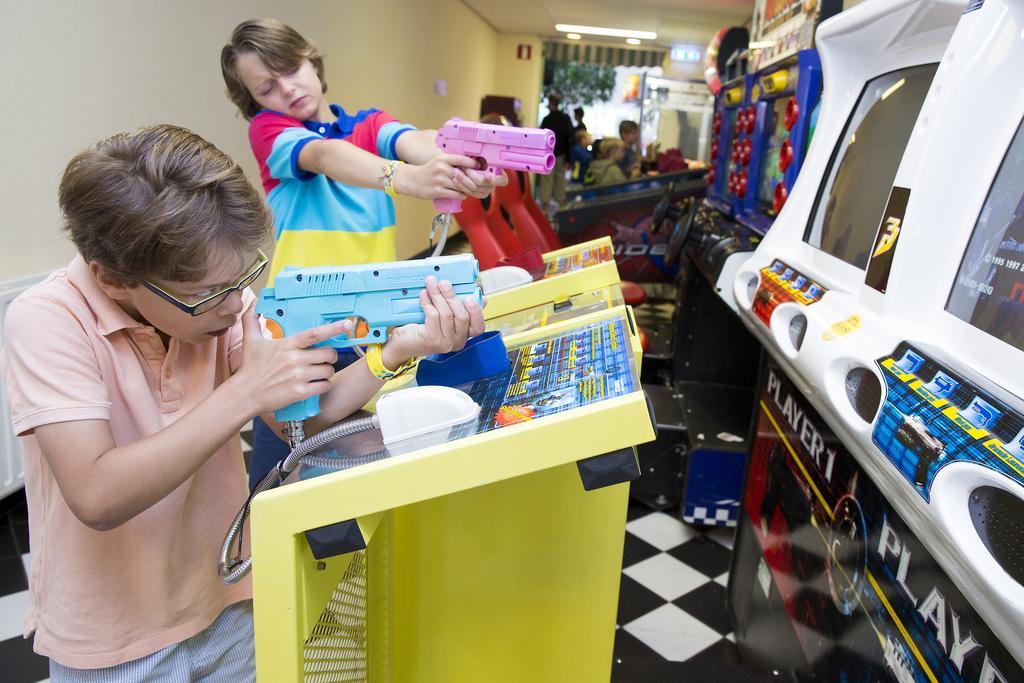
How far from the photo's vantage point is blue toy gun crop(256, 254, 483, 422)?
0.91 metres

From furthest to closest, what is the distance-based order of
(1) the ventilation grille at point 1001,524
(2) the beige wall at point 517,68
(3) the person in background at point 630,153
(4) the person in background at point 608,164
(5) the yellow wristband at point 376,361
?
(2) the beige wall at point 517,68, (3) the person in background at point 630,153, (4) the person in background at point 608,164, (5) the yellow wristband at point 376,361, (1) the ventilation grille at point 1001,524

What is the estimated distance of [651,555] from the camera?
248cm

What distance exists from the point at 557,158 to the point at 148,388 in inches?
292

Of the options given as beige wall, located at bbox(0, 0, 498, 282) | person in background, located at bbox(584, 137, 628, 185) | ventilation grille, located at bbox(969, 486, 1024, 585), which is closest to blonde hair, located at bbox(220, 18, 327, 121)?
beige wall, located at bbox(0, 0, 498, 282)

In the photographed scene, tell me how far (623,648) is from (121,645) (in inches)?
55.6

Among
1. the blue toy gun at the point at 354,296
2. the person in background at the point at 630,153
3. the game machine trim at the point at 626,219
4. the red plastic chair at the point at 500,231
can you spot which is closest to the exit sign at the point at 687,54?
the person in background at the point at 630,153

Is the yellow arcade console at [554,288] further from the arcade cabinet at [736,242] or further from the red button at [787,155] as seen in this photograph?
the red button at [787,155]

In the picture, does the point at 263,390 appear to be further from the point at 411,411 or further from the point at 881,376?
the point at 881,376

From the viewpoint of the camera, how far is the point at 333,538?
0.73 meters

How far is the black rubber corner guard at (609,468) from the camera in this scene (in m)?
0.75

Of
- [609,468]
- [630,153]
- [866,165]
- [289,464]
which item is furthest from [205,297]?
[630,153]

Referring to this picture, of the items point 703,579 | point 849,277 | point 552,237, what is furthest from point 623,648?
point 552,237

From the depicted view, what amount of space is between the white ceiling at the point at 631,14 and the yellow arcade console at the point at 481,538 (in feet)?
24.7

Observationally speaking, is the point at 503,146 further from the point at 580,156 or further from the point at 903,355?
the point at 580,156
